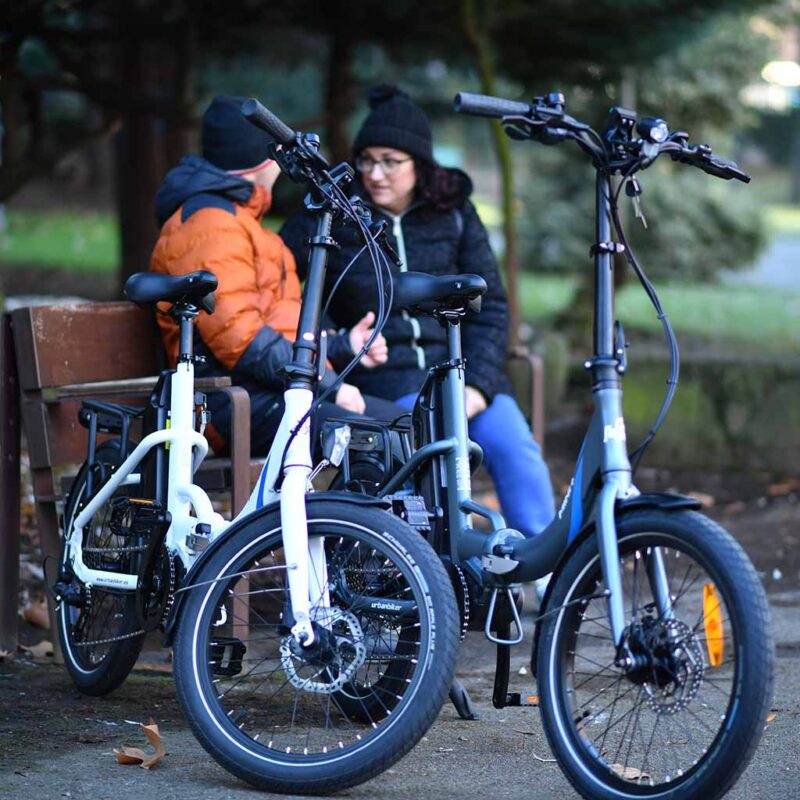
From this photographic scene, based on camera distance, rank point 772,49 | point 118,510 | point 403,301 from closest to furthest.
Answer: point 403,301, point 118,510, point 772,49

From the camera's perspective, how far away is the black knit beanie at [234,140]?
4.94 meters

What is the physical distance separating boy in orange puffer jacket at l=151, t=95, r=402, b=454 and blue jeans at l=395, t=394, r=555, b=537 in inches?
14.9

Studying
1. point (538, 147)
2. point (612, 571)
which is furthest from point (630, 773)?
point (538, 147)

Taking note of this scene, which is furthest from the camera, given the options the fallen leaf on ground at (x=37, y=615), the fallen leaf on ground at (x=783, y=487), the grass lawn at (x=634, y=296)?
the grass lawn at (x=634, y=296)

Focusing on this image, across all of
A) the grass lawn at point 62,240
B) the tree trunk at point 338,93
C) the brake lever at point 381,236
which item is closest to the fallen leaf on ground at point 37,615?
the brake lever at point 381,236

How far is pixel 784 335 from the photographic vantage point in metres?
12.6

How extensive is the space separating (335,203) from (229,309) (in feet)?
3.53

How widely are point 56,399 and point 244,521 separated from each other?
4.76 ft

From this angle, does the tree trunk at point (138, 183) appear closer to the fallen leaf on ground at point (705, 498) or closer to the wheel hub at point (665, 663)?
the fallen leaf on ground at point (705, 498)

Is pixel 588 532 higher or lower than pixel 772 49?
lower

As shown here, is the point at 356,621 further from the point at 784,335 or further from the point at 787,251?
the point at 787,251

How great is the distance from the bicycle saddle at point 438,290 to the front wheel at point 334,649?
630 millimetres

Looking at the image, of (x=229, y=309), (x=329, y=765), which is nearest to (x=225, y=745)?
(x=329, y=765)

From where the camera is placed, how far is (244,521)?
11.7ft
